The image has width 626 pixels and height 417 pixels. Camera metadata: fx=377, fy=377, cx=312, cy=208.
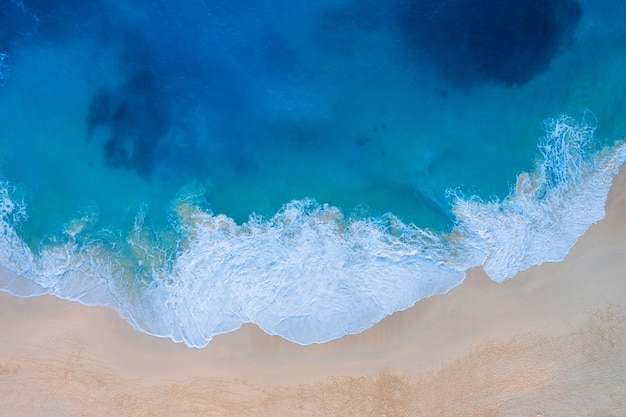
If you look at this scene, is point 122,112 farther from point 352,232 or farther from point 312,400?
point 312,400

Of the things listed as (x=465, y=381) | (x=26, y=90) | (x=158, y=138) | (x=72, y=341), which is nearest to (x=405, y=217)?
(x=465, y=381)

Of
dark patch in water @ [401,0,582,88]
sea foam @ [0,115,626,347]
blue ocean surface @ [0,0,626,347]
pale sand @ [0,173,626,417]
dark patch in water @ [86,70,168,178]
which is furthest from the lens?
dark patch in water @ [86,70,168,178]

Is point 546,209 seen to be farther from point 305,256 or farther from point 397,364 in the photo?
point 305,256

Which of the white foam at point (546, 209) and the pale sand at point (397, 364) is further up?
the white foam at point (546, 209)

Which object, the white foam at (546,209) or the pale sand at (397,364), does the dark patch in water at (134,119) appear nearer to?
the pale sand at (397,364)

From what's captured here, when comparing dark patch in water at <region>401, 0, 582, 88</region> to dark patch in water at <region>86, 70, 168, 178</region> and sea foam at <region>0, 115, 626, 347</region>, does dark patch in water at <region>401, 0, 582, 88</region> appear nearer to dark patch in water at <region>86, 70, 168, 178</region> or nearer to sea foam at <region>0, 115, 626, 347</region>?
sea foam at <region>0, 115, 626, 347</region>

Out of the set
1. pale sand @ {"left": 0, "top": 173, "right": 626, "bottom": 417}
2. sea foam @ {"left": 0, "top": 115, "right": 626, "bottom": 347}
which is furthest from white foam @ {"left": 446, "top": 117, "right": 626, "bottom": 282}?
pale sand @ {"left": 0, "top": 173, "right": 626, "bottom": 417}

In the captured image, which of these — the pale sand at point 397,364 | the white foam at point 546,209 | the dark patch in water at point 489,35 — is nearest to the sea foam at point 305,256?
the white foam at point 546,209
